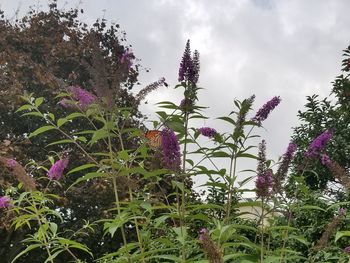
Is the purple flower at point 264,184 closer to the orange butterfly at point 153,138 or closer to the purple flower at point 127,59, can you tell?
the orange butterfly at point 153,138

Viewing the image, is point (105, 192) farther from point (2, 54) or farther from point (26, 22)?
point (26, 22)

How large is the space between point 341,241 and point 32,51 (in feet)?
30.1

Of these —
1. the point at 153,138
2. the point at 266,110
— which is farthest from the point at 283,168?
the point at 153,138

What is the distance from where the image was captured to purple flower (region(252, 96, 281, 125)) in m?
2.44

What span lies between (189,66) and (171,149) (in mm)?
387

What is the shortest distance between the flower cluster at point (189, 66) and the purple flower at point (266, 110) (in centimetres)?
34

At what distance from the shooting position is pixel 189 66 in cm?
232

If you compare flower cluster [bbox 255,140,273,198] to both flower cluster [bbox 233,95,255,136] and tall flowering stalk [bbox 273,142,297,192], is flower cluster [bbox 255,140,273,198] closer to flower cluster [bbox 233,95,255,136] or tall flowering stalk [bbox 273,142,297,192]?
tall flowering stalk [bbox 273,142,297,192]

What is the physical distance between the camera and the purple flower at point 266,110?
244 centimetres

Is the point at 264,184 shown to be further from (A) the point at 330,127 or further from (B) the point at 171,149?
(A) the point at 330,127

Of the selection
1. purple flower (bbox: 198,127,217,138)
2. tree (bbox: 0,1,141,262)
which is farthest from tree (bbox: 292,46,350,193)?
purple flower (bbox: 198,127,217,138)

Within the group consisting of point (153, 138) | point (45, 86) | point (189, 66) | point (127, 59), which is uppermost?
point (45, 86)

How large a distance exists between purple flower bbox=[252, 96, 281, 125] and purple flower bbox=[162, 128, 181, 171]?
51 cm

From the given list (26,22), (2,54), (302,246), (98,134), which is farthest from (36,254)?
(98,134)
